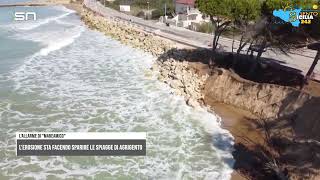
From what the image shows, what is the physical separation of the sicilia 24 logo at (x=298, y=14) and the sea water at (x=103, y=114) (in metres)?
10.3

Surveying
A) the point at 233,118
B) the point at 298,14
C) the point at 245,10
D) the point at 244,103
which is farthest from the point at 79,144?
the point at 245,10

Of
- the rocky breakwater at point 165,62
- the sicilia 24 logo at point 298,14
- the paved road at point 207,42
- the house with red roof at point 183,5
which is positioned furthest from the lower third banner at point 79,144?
the house with red roof at point 183,5

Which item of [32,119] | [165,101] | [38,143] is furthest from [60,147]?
[165,101]

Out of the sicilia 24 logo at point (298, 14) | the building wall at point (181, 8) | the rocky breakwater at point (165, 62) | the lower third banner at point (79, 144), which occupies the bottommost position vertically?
the lower third banner at point (79, 144)

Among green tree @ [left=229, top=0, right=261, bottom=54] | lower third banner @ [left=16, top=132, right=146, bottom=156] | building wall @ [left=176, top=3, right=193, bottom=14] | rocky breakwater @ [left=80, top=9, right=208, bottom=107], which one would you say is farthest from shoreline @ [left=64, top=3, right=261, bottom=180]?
building wall @ [left=176, top=3, right=193, bottom=14]

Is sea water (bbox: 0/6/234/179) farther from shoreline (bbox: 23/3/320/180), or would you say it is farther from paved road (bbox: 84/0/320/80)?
paved road (bbox: 84/0/320/80)

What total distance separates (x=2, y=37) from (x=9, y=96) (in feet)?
110

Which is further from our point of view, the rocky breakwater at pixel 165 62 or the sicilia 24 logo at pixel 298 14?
the rocky breakwater at pixel 165 62

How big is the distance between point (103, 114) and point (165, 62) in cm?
1626

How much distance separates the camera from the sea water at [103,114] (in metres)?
23.5

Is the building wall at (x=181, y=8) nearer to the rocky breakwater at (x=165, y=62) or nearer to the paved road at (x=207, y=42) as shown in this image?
the paved road at (x=207, y=42)

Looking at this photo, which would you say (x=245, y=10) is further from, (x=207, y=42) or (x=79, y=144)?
(x=79, y=144)

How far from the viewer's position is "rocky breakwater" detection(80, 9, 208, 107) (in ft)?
121

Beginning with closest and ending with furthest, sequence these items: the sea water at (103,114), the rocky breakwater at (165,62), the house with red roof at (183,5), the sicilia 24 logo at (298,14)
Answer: the sea water at (103,114)
the sicilia 24 logo at (298,14)
the rocky breakwater at (165,62)
the house with red roof at (183,5)
